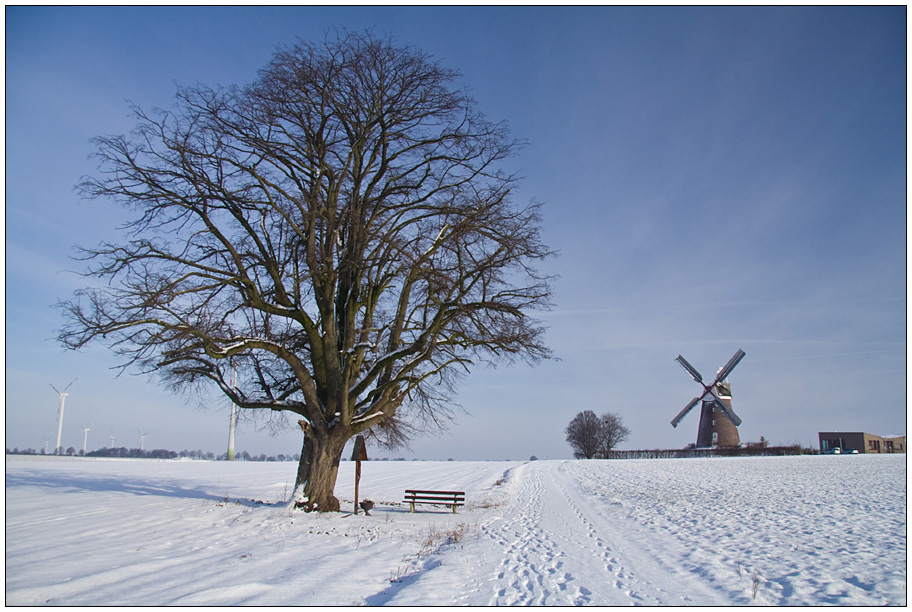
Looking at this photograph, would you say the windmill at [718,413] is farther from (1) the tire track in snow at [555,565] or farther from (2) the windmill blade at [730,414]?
(1) the tire track in snow at [555,565]

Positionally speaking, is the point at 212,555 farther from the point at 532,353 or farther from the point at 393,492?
the point at 393,492

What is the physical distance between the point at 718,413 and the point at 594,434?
37.3 meters

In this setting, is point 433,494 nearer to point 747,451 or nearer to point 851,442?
point 747,451

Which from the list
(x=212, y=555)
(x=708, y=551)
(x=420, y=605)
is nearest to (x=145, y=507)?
(x=212, y=555)

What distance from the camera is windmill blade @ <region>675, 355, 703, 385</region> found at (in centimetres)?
8338

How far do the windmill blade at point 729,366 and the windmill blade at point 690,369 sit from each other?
2.91m

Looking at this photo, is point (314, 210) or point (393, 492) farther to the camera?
point (393, 492)

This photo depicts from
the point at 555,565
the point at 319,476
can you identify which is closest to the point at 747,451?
the point at 319,476

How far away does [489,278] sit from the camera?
14523 mm

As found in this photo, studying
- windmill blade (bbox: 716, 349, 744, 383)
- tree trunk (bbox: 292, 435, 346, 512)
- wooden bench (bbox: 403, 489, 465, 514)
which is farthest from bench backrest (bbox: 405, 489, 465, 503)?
windmill blade (bbox: 716, 349, 744, 383)

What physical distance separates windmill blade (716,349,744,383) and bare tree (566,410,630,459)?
34421mm

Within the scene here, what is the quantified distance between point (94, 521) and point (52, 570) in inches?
188

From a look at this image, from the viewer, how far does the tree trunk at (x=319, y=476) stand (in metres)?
14.0

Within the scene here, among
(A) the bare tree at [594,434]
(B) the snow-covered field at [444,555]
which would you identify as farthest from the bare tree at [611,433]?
(B) the snow-covered field at [444,555]
